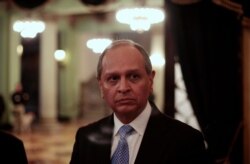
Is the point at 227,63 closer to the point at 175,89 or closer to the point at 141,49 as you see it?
the point at 175,89

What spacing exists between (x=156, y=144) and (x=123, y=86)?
267mm

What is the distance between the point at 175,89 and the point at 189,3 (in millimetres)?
1153

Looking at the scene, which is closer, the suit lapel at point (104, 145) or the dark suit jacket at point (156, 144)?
the dark suit jacket at point (156, 144)

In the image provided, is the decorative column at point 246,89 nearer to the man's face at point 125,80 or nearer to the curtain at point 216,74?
the curtain at point 216,74

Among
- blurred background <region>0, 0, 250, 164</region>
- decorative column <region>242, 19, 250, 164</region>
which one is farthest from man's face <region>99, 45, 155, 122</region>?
decorative column <region>242, 19, 250, 164</region>

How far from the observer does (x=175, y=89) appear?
17.0ft

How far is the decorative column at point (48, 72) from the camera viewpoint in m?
16.0

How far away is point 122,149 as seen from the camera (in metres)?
1.55

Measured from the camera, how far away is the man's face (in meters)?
1.47

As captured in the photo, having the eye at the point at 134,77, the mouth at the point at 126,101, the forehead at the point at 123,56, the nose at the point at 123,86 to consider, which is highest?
the forehead at the point at 123,56

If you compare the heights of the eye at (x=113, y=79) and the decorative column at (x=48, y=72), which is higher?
the eye at (x=113, y=79)

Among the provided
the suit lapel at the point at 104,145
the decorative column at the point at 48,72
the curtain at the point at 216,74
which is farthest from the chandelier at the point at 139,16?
the decorative column at the point at 48,72

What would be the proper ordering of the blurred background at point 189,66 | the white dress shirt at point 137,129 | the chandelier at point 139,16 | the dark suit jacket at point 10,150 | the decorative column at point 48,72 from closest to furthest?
the white dress shirt at point 137,129
the dark suit jacket at point 10,150
the blurred background at point 189,66
the chandelier at point 139,16
the decorative column at point 48,72

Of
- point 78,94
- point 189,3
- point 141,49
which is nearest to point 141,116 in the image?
point 141,49
